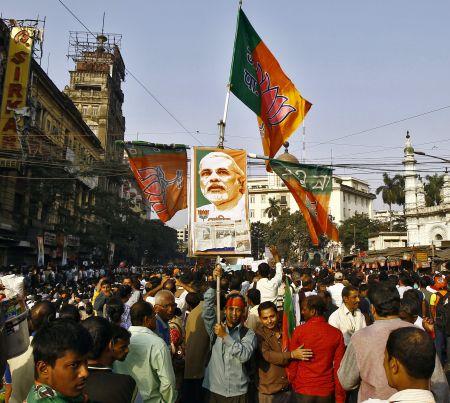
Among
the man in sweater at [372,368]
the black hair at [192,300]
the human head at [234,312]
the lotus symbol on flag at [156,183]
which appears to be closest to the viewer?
the man in sweater at [372,368]

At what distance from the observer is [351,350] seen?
3855 millimetres

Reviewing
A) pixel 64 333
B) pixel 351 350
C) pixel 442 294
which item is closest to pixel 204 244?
pixel 351 350

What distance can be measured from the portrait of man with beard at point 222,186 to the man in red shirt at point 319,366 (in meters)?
1.68

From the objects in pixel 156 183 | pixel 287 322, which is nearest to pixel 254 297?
pixel 287 322

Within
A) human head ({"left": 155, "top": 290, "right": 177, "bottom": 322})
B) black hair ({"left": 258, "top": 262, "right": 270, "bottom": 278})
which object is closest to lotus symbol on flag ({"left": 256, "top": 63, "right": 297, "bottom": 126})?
black hair ({"left": 258, "top": 262, "right": 270, "bottom": 278})

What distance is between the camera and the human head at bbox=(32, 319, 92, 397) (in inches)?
102

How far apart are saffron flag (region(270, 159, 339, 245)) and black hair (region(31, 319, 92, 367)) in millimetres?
7292

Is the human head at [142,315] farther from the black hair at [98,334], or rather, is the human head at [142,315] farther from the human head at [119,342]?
the black hair at [98,334]

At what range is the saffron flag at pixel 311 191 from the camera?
9906mm

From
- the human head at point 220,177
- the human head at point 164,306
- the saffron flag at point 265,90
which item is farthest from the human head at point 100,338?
the saffron flag at point 265,90

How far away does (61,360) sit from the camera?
2.63 m

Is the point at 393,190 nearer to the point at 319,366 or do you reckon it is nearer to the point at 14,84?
the point at 14,84

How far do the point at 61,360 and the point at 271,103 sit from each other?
7.35 meters

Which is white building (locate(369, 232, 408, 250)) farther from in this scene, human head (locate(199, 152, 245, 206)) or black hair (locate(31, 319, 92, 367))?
black hair (locate(31, 319, 92, 367))
